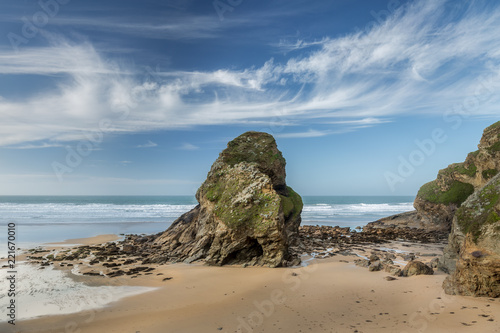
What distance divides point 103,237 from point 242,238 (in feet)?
53.6

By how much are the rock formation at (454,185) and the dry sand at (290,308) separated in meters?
14.4

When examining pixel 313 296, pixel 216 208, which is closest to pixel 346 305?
pixel 313 296

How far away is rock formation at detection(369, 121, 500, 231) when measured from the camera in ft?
63.9

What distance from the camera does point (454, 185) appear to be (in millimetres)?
25234

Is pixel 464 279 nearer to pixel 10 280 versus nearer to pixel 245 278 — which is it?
pixel 245 278

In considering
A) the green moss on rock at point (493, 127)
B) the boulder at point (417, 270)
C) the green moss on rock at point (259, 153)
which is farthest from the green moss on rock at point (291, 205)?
the green moss on rock at point (493, 127)

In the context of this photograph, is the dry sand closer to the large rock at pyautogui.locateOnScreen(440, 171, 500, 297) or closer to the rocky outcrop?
the large rock at pyautogui.locateOnScreen(440, 171, 500, 297)

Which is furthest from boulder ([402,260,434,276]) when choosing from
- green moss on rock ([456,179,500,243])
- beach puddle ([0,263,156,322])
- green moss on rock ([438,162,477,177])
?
green moss on rock ([438,162,477,177])

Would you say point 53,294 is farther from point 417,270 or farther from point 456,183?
point 456,183

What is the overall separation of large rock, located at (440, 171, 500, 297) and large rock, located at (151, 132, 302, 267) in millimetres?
6215

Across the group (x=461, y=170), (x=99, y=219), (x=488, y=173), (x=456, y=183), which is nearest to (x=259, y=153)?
(x=488, y=173)

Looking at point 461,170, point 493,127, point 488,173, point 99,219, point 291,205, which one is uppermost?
point 493,127

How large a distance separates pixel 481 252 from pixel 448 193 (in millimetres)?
21579

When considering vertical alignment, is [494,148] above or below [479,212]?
above
